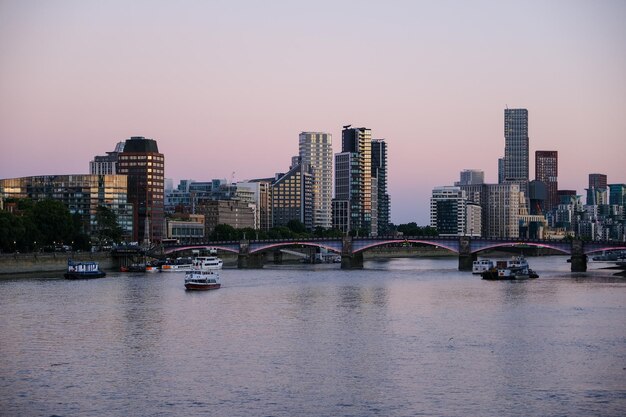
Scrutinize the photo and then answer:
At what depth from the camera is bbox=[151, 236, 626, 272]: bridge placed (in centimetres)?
15238

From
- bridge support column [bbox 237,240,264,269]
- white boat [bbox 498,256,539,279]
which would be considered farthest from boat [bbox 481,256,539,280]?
bridge support column [bbox 237,240,264,269]

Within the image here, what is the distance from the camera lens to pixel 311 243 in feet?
542

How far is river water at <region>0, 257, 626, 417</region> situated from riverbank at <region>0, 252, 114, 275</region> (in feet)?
100

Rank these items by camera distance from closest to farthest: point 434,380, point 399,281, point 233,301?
point 434,380
point 233,301
point 399,281

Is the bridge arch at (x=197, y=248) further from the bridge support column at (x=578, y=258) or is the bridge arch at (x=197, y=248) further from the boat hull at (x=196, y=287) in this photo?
the boat hull at (x=196, y=287)

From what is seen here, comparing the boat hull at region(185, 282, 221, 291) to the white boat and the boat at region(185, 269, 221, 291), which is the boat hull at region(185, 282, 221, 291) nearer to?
the boat at region(185, 269, 221, 291)

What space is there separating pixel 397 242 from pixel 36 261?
53707mm

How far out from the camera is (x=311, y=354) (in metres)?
56.2

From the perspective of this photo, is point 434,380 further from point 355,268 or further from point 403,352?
point 355,268

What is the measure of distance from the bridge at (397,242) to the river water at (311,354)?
2218 inches

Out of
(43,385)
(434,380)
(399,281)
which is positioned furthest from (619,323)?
(399,281)

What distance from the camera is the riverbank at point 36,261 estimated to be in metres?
125

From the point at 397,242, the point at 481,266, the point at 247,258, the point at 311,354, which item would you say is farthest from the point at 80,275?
the point at 311,354

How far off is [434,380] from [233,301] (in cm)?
4291
